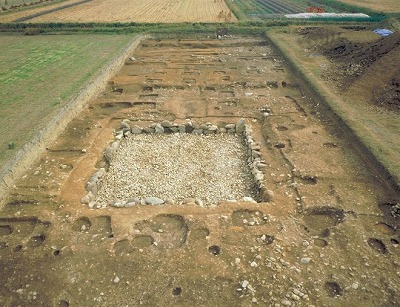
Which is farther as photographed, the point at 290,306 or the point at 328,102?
the point at 328,102

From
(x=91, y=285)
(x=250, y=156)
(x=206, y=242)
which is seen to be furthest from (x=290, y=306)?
(x=250, y=156)

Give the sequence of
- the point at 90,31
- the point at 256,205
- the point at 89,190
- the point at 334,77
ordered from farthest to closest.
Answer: the point at 90,31
the point at 334,77
the point at 89,190
the point at 256,205

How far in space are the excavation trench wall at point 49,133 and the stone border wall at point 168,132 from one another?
7.59ft

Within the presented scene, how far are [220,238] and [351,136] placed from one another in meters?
7.09

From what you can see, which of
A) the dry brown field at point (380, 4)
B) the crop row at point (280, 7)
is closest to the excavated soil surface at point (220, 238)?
the crop row at point (280, 7)

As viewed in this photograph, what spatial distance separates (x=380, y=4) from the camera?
36.9 meters

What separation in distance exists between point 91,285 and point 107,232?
163 centimetres

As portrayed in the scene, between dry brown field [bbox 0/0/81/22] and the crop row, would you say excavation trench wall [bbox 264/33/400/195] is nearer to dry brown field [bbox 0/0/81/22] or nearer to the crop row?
the crop row

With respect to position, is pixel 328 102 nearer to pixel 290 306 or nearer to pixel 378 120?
pixel 378 120

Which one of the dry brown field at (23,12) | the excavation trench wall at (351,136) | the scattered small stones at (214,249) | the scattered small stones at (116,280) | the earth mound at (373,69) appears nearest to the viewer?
the scattered small stones at (116,280)

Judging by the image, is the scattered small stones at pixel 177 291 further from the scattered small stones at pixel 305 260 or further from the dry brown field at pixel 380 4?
the dry brown field at pixel 380 4

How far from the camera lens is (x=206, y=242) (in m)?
8.20

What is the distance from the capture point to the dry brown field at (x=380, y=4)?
33456 millimetres

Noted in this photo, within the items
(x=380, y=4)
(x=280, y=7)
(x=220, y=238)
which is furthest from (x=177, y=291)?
(x=380, y=4)
